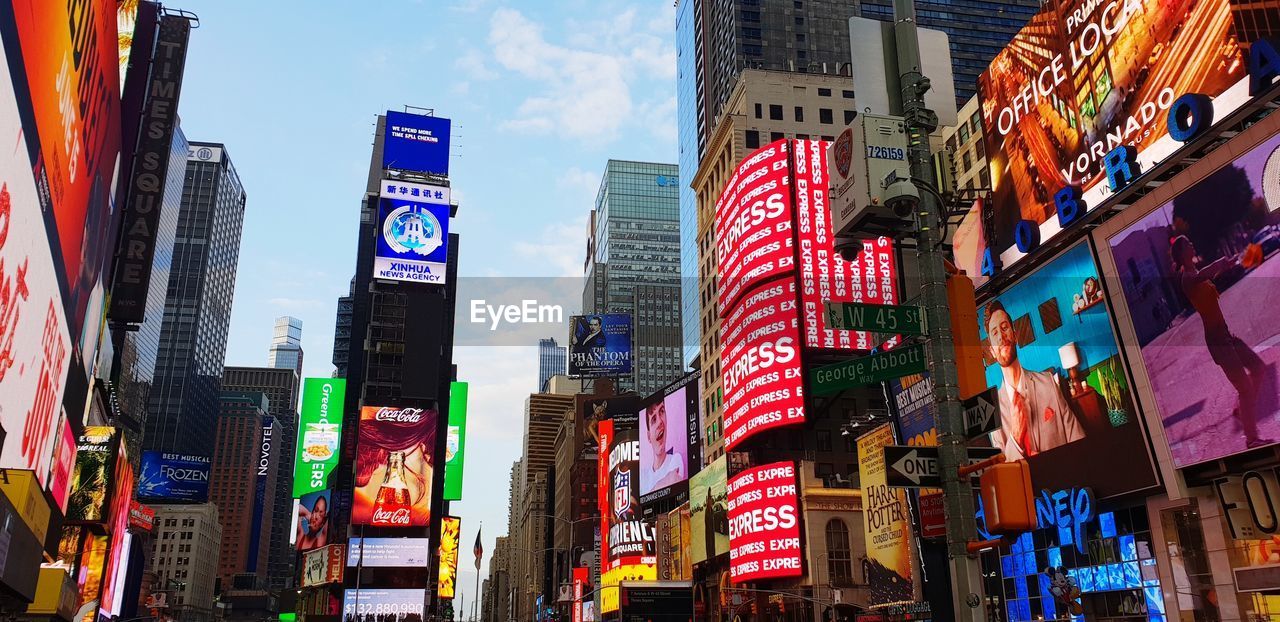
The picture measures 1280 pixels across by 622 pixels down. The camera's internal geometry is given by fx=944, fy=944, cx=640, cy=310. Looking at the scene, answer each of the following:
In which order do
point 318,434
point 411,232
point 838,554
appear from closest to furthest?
point 838,554 < point 411,232 < point 318,434

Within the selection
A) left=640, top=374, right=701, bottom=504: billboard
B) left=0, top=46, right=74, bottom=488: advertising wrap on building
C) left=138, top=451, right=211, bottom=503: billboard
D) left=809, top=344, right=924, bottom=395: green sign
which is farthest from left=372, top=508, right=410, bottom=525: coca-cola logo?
left=809, top=344, right=924, bottom=395: green sign

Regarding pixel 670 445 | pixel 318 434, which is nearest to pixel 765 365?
pixel 670 445

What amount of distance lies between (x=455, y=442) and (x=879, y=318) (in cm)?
13236

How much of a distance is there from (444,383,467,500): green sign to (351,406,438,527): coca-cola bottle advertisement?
2378 centimetres

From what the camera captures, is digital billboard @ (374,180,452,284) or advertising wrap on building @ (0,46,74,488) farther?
digital billboard @ (374,180,452,284)

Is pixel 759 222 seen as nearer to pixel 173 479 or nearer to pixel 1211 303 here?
pixel 1211 303

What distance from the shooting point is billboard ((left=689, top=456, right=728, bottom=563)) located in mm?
70812

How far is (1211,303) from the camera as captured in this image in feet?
102

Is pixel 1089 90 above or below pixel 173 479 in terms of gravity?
above

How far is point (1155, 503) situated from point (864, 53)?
32651 mm

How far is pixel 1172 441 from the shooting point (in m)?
33.8

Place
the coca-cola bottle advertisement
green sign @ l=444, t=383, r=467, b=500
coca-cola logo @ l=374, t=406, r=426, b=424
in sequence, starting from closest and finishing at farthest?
the coca-cola bottle advertisement → coca-cola logo @ l=374, t=406, r=426, b=424 → green sign @ l=444, t=383, r=467, b=500

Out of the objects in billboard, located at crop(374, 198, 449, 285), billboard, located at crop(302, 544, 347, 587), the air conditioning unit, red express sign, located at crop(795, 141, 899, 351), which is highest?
billboard, located at crop(374, 198, 449, 285)

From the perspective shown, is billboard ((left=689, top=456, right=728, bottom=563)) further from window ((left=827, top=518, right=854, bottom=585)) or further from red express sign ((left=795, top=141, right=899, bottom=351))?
red express sign ((left=795, top=141, right=899, bottom=351))
